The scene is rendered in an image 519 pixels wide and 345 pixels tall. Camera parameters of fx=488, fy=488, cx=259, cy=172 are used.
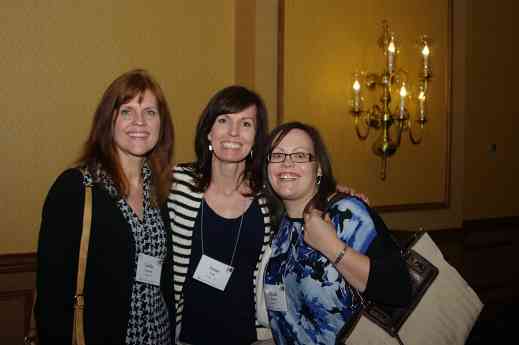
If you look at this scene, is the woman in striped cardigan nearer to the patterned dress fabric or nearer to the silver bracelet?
the patterned dress fabric

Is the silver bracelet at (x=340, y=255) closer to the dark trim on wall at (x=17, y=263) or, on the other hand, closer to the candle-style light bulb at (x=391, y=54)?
the dark trim on wall at (x=17, y=263)

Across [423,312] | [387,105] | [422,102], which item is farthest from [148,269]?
[422,102]

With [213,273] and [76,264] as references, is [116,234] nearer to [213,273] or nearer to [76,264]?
[76,264]

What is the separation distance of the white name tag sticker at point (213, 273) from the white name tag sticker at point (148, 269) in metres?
0.25

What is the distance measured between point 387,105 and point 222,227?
3320 millimetres

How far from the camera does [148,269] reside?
6.16 feet

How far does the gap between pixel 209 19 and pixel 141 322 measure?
3310 mm

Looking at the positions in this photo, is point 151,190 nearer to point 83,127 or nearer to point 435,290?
point 435,290

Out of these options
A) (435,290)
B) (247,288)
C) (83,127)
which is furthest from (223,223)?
(83,127)

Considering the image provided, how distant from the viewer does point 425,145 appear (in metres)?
5.77

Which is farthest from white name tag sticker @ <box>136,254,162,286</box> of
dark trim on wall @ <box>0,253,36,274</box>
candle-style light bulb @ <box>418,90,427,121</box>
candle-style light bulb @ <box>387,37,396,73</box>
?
candle-style light bulb @ <box>418,90,427,121</box>

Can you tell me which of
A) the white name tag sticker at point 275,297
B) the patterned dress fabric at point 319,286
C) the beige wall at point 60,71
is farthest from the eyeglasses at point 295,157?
the beige wall at point 60,71

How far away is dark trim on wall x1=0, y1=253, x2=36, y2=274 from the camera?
3.69 metres

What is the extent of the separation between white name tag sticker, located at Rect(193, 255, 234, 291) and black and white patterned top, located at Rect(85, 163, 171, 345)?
0.63ft
